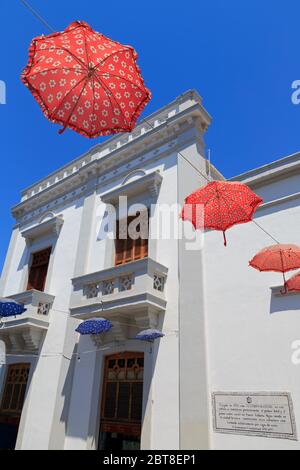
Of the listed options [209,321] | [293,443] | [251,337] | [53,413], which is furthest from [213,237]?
[53,413]

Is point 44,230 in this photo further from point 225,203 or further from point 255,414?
point 255,414

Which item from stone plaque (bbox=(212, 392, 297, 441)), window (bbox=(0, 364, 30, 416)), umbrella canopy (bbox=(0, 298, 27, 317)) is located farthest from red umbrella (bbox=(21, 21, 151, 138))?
window (bbox=(0, 364, 30, 416))

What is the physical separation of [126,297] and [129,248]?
2185 mm

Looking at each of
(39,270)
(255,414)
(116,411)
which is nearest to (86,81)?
(255,414)

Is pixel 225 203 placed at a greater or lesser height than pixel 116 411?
greater

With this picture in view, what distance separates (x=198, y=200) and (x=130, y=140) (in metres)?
6.08

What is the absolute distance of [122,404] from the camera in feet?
25.0

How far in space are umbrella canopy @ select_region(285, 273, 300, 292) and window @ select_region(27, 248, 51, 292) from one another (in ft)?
28.1

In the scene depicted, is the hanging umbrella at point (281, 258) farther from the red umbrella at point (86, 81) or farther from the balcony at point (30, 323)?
the balcony at point (30, 323)

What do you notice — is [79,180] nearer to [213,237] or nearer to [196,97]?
[196,97]

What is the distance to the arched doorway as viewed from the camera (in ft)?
24.0

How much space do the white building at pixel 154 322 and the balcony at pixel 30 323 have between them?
0.04 metres

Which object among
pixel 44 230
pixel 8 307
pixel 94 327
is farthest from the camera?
pixel 44 230

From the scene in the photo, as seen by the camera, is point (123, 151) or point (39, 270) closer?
point (123, 151)
